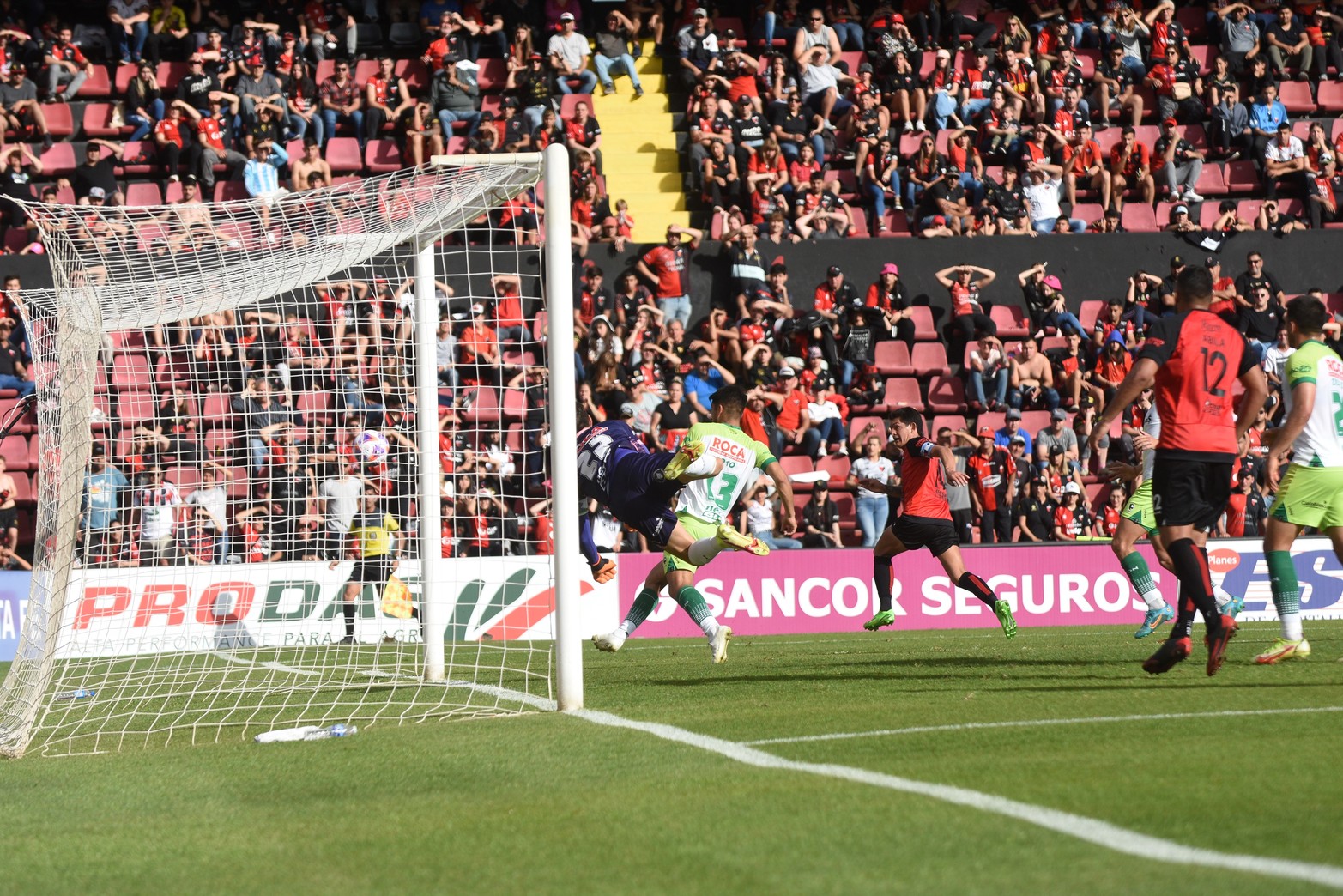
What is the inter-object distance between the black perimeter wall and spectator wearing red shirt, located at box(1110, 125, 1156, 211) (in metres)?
1.26

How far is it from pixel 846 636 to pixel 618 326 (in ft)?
20.7

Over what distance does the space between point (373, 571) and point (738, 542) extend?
18.5 ft

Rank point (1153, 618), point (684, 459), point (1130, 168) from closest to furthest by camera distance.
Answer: point (684, 459) < point (1153, 618) < point (1130, 168)

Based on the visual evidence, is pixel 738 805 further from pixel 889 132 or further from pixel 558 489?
pixel 889 132

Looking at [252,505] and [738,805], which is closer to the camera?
[738,805]

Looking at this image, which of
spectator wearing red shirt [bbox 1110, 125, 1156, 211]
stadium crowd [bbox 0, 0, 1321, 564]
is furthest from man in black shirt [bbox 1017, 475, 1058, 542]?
spectator wearing red shirt [bbox 1110, 125, 1156, 211]

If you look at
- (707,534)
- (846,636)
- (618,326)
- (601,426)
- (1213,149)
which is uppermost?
(1213,149)

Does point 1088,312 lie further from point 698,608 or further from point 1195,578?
point 1195,578

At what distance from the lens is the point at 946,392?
20859 millimetres

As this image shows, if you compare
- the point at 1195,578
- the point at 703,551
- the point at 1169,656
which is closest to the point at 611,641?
the point at 703,551

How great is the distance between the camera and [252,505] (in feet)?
45.3

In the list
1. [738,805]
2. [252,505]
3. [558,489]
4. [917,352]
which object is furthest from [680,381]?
[738,805]

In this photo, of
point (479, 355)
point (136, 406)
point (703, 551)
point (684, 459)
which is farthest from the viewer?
point (136, 406)

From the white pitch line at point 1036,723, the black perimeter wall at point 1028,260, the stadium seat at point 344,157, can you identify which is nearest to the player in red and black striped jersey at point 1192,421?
the white pitch line at point 1036,723
